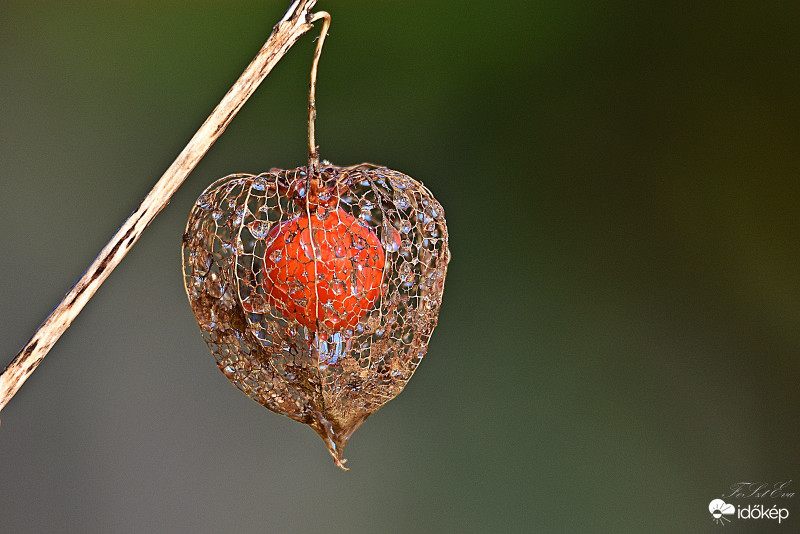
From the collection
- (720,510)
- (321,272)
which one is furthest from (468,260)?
(321,272)

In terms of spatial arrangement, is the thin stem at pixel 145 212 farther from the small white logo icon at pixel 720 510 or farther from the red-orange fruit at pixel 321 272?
the small white logo icon at pixel 720 510

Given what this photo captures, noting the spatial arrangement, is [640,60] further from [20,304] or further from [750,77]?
[20,304]

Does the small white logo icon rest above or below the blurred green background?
below

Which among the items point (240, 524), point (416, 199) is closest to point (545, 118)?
point (416, 199)

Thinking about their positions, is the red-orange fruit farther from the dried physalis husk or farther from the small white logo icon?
the small white logo icon

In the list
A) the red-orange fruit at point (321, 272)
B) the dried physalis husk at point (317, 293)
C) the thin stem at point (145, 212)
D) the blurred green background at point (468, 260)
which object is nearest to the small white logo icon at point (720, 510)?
the blurred green background at point (468, 260)

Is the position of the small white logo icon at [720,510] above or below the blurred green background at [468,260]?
below

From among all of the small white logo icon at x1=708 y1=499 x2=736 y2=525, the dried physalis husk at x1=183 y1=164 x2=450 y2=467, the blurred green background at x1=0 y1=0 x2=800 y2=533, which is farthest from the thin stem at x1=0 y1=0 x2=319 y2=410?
the small white logo icon at x1=708 y1=499 x2=736 y2=525
